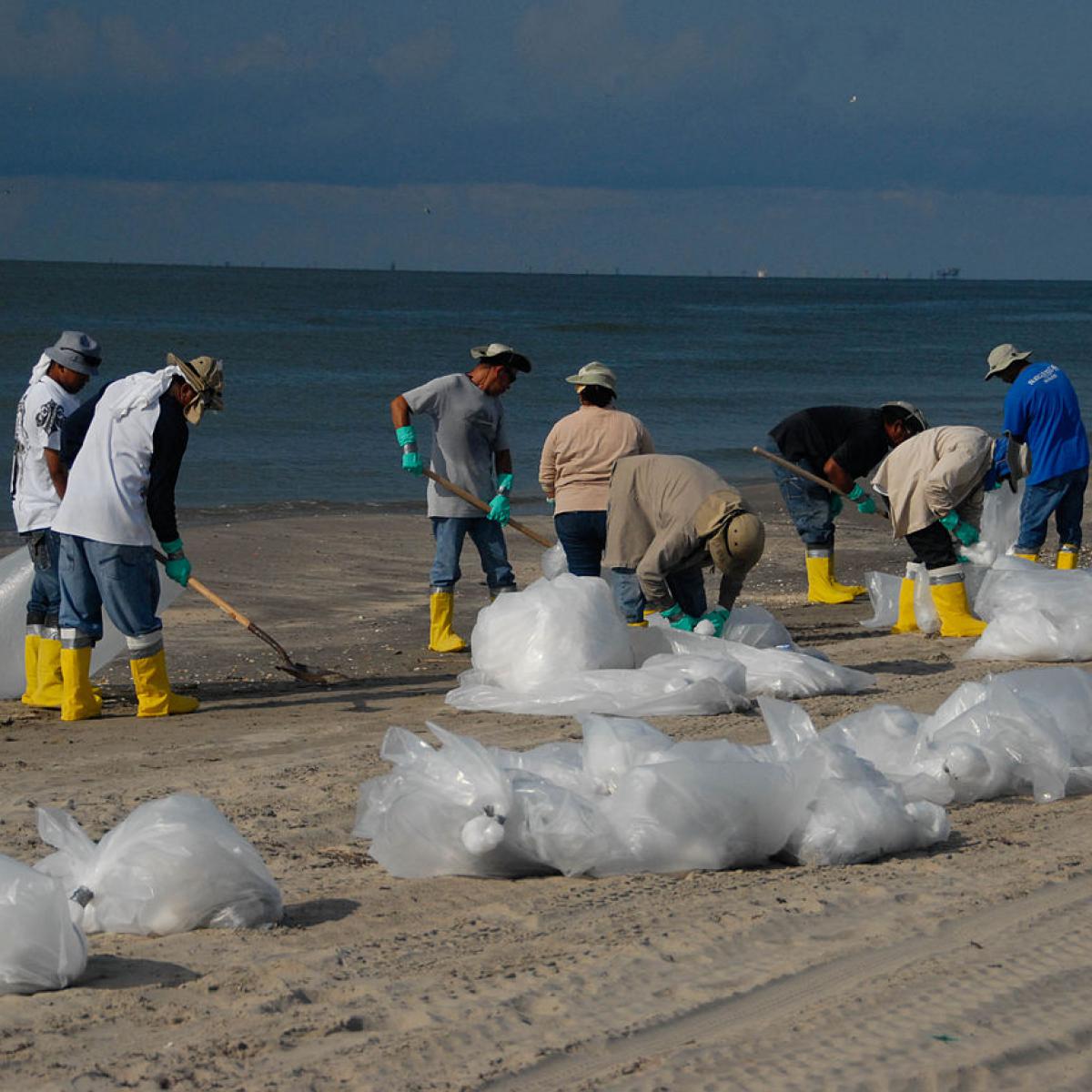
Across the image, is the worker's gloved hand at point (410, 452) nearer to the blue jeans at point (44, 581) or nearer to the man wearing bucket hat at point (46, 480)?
the man wearing bucket hat at point (46, 480)

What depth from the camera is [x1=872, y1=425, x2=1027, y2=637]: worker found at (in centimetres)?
761

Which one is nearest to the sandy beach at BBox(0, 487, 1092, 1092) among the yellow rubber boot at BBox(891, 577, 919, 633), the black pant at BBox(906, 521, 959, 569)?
the black pant at BBox(906, 521, 959, 569)

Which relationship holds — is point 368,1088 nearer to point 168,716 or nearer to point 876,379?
point 168,716

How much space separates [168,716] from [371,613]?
281 centimetres

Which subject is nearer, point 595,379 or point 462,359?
point 595,379

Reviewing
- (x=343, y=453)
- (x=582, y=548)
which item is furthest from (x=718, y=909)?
(x=343, y=453)

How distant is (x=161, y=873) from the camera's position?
3740mm

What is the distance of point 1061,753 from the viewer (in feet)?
16.4

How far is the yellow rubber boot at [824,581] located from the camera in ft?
31.9

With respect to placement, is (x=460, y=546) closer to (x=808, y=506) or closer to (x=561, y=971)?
(x=808, y=506)

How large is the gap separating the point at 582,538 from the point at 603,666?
4.30ft

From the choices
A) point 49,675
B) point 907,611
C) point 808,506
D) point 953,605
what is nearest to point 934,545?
point 953,605

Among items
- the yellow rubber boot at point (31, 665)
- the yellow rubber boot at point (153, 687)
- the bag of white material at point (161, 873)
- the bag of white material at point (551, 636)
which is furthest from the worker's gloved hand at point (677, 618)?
the bag of white material at point (161, 873)

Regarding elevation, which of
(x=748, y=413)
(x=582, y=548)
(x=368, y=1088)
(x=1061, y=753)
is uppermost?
(x=748, y=413)
